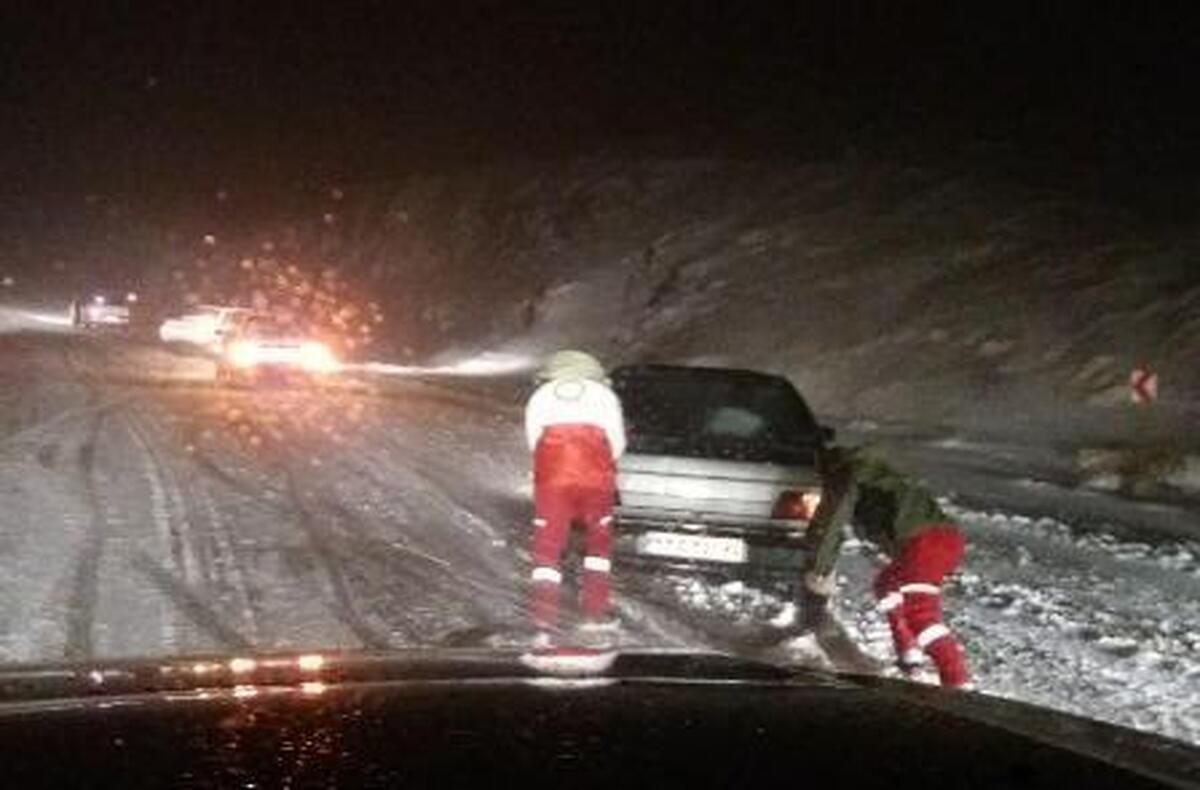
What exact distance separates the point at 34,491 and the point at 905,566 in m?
8.65

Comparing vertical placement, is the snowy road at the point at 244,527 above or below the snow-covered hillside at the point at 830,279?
below

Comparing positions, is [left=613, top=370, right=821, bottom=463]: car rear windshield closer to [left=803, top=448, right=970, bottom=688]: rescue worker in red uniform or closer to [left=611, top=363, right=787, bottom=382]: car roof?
[left=611, top=363, right=787, bottom=382]: car roof

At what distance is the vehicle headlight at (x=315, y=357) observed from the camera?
113 ft

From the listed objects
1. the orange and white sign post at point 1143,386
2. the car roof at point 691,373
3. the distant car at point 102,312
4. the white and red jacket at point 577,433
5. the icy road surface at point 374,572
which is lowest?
the icy road surface at point 374,572

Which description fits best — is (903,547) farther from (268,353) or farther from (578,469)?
(268,353)

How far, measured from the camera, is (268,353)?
3353 centimetres

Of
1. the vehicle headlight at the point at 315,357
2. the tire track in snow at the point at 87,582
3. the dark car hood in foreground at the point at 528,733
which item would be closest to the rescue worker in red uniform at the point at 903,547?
the tire track in snow at the point at 87,582

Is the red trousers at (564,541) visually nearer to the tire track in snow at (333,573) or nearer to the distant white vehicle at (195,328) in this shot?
the tire track in snow at (333,573)

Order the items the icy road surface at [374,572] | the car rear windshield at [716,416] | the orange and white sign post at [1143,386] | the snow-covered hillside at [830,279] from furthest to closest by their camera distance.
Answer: the snow-covered hillside at [830,279] → the orange and white sign post at [1143,386] → the car rear windshield at [716,416] → the icy road surface at [374,572]

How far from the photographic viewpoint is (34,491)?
15250 millimetres

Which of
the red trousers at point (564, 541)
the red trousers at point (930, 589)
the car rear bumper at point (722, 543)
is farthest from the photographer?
the car rear bumper at point (722, 543)

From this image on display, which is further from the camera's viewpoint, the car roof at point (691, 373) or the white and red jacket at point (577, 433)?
the car roof at point (691, 373)

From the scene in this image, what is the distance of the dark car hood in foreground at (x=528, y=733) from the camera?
8.14ft

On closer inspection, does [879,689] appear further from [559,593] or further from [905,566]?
[559,593]
